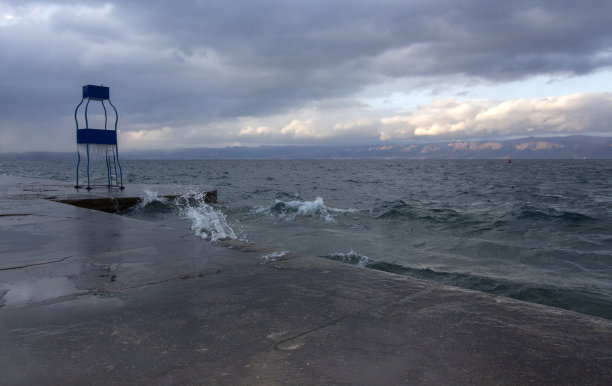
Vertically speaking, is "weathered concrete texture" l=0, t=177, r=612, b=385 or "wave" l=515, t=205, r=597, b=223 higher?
"weathered concrete texture" l=0, t=177, r=612, b=385

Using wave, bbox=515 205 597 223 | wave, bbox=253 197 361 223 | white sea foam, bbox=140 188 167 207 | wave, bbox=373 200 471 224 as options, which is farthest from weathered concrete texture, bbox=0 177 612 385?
wave, bbox=515 205 597 223

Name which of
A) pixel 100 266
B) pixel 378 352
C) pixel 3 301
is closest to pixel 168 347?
pixel 378 352

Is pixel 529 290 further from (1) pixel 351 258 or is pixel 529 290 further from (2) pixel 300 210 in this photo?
(2) pixel 300 210

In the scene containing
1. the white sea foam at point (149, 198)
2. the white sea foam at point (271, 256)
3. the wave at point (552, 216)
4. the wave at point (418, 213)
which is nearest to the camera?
the white sea foam at point (271, 256)

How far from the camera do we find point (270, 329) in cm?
209

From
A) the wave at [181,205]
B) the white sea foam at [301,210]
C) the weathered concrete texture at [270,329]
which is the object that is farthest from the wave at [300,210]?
the weathered concrete texture at [270,329]

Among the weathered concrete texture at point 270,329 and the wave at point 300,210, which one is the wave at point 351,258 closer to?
the weathered concrete texture at point 270,329

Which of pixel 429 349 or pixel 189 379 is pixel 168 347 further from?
pixel 429 349

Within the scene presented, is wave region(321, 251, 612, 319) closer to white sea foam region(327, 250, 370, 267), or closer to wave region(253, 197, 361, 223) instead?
white sea foam region(327, 250, 370, 267)

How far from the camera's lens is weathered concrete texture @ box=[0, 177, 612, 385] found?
1.67 m

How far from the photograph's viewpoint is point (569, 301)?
509 centimetres

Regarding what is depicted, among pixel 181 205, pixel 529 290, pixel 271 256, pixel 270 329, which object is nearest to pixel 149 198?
pixel 181 205

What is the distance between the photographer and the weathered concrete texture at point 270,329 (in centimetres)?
167

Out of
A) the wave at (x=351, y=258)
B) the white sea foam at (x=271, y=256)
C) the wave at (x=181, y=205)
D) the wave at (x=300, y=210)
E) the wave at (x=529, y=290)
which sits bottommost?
the wave at (x=529, y=290)
